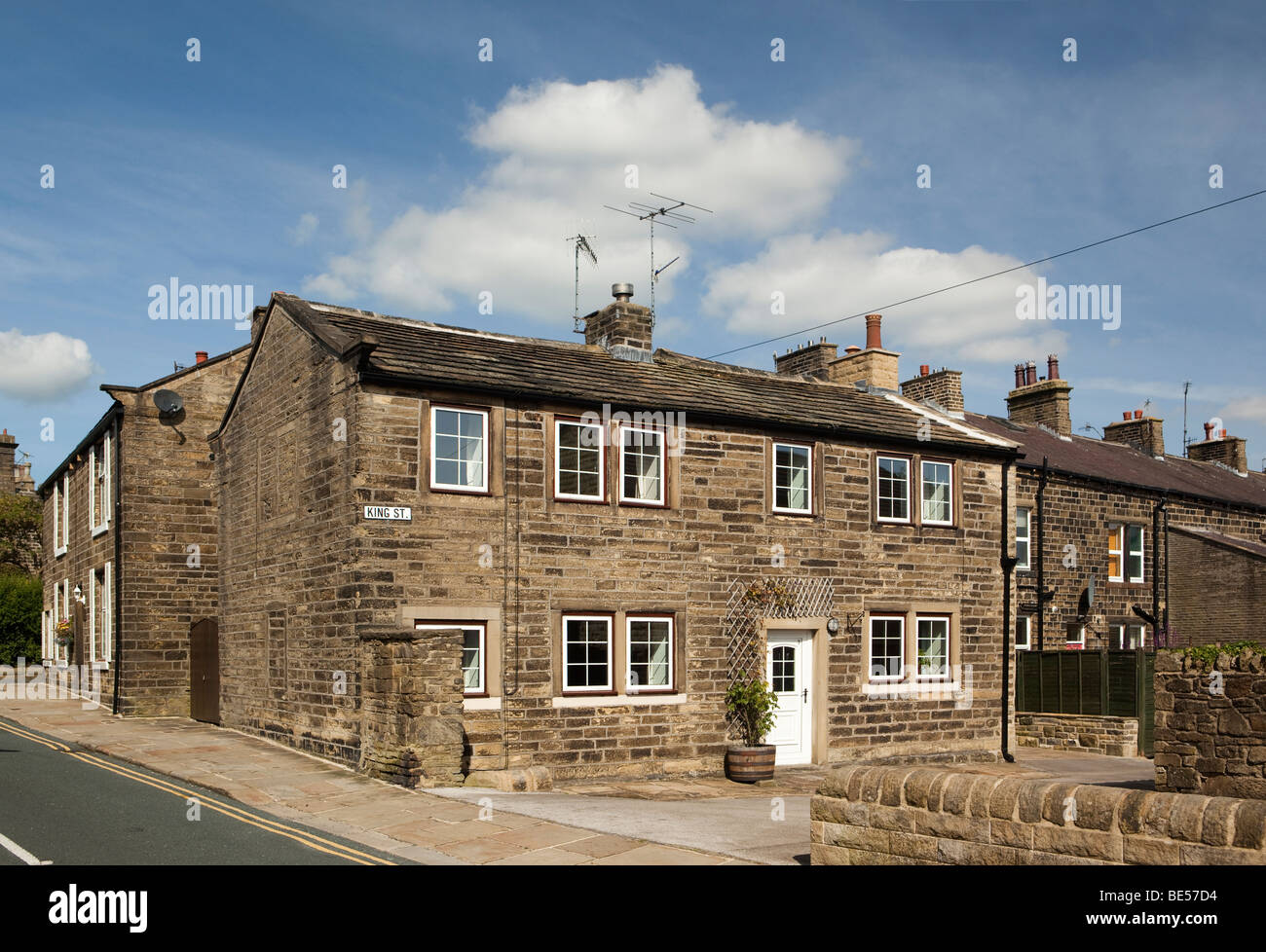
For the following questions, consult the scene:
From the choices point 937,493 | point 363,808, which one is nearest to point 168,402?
point 363,808

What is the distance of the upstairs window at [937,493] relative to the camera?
20750 millimetres

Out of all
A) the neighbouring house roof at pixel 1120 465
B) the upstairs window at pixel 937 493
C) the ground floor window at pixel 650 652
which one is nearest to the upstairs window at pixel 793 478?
the upstairs window at pixel 937 493

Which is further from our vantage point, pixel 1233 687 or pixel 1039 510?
pixel 1039 510

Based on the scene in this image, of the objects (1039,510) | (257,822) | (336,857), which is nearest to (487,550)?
(257,822)

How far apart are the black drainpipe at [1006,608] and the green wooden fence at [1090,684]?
2.68 meters

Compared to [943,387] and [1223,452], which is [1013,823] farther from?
[1223,452]

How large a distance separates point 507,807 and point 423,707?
184 cm

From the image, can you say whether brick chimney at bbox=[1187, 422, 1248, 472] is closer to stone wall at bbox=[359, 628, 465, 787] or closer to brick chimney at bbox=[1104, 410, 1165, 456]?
brick chimney at bbox=[1104, 410, 1165, 456]

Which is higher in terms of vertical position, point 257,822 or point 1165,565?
point 1165,565

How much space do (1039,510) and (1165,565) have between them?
17.1 feet

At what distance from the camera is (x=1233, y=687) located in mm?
14305

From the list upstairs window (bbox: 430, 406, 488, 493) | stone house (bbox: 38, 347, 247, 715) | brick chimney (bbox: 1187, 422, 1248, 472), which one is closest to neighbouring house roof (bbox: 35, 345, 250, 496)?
stone house (bbox: 38, 347, 247, 715)

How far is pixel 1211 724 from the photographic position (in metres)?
14.5
